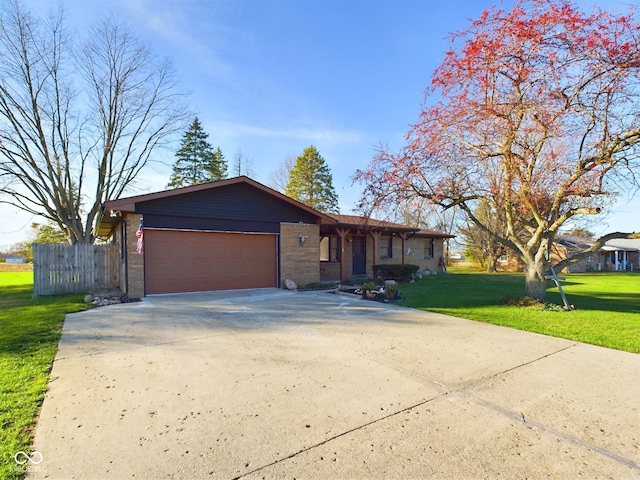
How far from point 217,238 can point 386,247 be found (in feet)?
33.2

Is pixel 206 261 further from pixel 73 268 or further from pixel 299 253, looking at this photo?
pixel 73 268

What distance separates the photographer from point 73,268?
11445mm

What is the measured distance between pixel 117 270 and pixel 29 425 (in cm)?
1124

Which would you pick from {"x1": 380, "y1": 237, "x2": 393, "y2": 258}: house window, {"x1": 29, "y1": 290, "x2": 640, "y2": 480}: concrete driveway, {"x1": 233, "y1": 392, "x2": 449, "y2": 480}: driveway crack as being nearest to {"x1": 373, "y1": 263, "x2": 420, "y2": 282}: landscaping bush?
{"x1": 380, "y1": 237, "x2": 393, "y2": 258}: house window

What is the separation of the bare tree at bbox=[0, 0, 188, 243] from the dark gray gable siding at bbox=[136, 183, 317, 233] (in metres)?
9.85

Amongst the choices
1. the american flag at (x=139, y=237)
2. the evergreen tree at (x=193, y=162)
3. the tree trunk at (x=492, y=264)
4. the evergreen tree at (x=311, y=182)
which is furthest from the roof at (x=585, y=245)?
the american flag at (x=139, y=237)

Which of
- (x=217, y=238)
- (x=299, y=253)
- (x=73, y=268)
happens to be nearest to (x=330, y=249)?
(x=299, y=253)

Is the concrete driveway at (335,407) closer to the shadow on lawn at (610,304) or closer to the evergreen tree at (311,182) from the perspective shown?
the shadow on lawn at (610,304)

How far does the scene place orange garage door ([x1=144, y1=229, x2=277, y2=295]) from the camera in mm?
10477

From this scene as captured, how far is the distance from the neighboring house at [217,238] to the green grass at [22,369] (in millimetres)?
2594

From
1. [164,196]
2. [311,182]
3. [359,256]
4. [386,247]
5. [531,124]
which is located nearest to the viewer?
[531,124]

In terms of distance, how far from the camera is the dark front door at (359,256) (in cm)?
1705

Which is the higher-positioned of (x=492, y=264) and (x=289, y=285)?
(x=289, y=285)

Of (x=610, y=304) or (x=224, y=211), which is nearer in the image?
(x=610, y=304)
